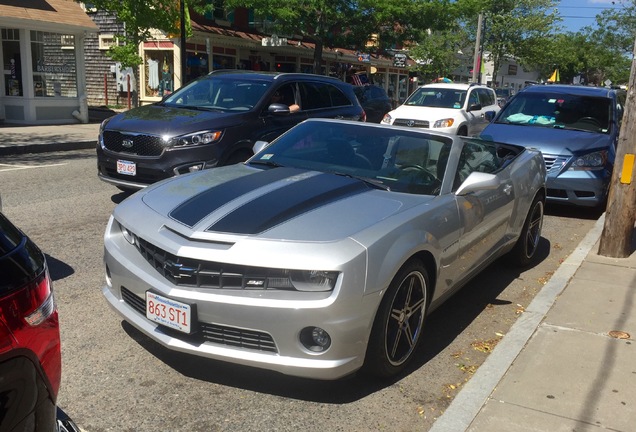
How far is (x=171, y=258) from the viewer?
11.4ft

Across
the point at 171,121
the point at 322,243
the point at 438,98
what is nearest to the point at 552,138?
the point at 171,121

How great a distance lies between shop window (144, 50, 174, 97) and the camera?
25.6 meters

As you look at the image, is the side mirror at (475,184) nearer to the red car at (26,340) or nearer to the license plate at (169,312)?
the license plate at (169,312)

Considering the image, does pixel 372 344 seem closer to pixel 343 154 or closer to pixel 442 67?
pixel 343 154

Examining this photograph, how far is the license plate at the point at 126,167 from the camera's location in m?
7.56

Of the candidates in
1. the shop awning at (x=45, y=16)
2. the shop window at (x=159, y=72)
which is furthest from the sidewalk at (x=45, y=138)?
the shop window at (x=159, y=72)

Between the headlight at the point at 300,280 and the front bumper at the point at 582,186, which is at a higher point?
the headlight at the point at 300,280

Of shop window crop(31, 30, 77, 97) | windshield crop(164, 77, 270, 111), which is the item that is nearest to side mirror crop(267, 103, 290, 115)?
windshield crop(164, 77, 270, 111)

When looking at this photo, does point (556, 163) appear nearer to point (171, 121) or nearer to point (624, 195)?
point (624, 195)

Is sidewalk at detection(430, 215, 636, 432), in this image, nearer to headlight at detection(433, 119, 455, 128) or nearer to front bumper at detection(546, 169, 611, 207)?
front bumper at detection(546, 169, 611, 207)

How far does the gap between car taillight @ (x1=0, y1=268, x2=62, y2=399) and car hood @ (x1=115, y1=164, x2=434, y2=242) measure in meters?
1.37

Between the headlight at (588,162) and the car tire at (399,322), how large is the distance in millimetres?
5456

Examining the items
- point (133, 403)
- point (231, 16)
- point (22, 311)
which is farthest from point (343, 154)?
point (231, 16)

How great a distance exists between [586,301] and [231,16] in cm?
2486
